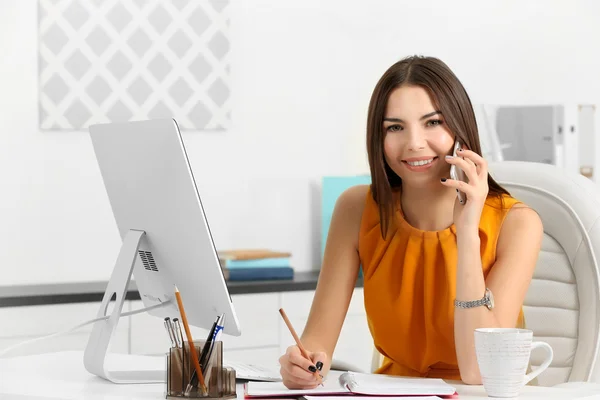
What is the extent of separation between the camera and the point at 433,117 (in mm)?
1951

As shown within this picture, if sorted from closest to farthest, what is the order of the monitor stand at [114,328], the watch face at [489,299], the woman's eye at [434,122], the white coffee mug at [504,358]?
1. the white coffee mug at [504,358]
2. the monitor stand at [114,328]
3. the watch face at [489,299]
4. the woman's eye at [434,122]

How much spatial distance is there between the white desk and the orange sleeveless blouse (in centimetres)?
35

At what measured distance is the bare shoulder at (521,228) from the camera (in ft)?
6.46

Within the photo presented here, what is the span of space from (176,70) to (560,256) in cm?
184

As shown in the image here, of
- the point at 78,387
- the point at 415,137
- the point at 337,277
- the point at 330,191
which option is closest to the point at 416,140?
the point at 415,137

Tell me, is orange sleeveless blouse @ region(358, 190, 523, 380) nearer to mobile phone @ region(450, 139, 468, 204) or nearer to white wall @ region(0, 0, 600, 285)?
mobile phone @ region(450, 139, 468, 204)

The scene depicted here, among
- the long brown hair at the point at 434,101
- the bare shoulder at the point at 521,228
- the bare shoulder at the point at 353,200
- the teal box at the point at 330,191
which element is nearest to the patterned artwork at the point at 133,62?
the teal box at the point at 330,191

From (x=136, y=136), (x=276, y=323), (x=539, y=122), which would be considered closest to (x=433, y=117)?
(x=136, y=136)

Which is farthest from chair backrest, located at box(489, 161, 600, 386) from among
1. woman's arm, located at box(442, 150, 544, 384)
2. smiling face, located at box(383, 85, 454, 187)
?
smiling face, located at box(383, 85, 454, 187)

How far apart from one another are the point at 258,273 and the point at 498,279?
1567 mm

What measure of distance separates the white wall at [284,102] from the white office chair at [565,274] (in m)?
1.55

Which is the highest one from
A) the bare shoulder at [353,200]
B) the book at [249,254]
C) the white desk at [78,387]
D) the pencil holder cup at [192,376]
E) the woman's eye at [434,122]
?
the woman's eye at [434,122]

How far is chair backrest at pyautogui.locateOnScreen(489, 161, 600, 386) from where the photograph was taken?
2062mm

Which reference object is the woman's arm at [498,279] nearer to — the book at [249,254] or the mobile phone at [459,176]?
the mobile phone at [459,176]
